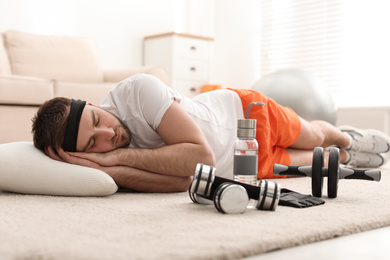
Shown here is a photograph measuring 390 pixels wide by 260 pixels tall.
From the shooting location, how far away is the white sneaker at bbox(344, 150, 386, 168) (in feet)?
8.20

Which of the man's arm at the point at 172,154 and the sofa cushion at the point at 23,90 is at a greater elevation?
the sofa cushion at the point at 23,90

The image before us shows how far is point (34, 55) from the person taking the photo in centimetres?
375

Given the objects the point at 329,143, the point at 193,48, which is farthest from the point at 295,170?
the point at 193,48

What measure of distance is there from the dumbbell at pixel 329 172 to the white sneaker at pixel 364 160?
1.09 metres

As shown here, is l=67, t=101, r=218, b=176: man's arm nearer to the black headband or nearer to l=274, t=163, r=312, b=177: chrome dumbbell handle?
the black headband

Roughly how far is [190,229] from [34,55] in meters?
3.18

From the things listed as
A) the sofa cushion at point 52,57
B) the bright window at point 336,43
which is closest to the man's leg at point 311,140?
the bright window at point 336,43

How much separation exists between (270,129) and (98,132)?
32.7 inches

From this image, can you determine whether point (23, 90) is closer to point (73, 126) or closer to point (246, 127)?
point (73, 126)

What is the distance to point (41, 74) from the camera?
373 centimetres

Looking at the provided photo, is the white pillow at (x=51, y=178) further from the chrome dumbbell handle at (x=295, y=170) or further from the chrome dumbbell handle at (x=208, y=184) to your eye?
the chrome dumbbell handle at (x=295, y=170)

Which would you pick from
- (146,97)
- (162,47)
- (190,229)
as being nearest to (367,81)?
(162,47)

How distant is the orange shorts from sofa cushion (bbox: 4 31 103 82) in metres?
2.23

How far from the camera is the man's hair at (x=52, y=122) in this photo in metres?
1.44
